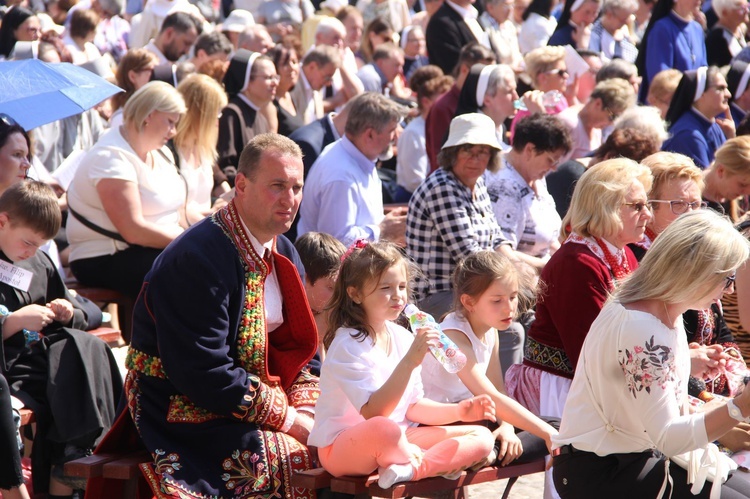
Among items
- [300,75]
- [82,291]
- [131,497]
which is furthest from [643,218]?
[300,75]

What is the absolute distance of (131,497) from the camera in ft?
12.5

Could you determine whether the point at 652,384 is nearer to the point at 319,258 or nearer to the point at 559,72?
the point at 319,258

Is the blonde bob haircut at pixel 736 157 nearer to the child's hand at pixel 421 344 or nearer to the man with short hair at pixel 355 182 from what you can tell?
the man with short hair at pixel 355 182

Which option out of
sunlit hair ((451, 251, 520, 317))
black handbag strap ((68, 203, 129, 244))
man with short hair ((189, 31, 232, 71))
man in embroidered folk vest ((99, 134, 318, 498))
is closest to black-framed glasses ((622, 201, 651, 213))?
sunlit hair ((451, 251, 520, 317))

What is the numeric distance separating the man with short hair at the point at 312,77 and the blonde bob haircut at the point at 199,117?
2465mm

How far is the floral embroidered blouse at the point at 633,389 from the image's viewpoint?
3.15 m

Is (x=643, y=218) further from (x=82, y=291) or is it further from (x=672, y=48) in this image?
(x=672, y=48)

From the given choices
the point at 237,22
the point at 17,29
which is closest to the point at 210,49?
the point at 17,29

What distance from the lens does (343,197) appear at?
598 cm

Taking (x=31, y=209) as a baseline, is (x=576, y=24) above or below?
below

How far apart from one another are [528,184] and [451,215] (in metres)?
0.89

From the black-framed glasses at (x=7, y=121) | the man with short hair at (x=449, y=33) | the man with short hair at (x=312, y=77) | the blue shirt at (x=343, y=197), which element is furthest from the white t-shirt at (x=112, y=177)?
the man with short hair at (x=449, y=33)

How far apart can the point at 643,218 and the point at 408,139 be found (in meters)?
4.30

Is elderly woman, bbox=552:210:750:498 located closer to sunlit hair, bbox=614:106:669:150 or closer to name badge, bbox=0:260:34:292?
name badge, bbox=0:260:34:292
